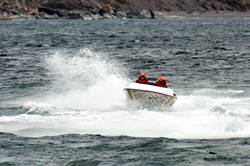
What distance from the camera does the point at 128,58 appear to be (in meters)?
58.8

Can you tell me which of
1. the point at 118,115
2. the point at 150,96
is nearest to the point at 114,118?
the point at 118,115

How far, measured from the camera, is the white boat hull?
29.1m

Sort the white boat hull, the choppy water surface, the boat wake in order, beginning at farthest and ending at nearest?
the white boat hull → the boat wake → the choppy water surface

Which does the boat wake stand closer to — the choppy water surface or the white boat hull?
the choppy water surface

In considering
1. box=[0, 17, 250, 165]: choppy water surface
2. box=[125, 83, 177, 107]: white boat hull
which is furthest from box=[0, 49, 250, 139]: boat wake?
box=[125, 83, 177, 107]: white boat hull

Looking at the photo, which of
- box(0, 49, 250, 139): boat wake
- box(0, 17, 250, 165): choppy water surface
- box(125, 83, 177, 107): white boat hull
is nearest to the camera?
box(0, 17, 250, 165): choppy water surface

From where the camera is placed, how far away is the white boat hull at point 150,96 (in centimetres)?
2912

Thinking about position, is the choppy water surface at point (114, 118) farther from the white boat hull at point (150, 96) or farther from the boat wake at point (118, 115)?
the white boat hull at point (150, 96)

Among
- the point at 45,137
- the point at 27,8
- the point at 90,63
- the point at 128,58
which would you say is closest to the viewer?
the point at 45,137

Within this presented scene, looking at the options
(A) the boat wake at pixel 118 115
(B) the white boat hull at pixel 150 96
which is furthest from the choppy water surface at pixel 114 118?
(B) the white boat hull at pixel 150 96

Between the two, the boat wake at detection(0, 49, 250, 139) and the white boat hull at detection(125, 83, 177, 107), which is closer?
the boat wake at detection(0, 49, 250, 139)

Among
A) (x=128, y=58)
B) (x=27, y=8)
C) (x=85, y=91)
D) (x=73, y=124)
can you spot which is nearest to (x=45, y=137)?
(x=73, y=124)

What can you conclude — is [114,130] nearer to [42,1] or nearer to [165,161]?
[165,161]

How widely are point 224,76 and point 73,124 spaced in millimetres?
19217
